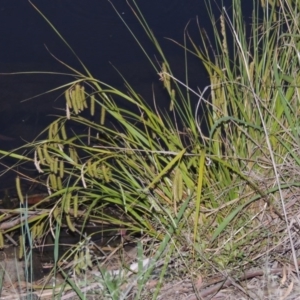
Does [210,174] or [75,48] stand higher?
[75,48]

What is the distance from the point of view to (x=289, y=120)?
257 cm

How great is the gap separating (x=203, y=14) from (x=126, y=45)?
0.42 meters

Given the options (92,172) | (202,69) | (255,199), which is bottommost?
(202,69)

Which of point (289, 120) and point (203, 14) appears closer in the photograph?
point (289, 120)

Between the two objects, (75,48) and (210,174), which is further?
(75,48)

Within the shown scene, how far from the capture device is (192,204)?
104 inches

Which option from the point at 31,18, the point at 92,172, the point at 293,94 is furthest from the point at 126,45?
the point at 92,172

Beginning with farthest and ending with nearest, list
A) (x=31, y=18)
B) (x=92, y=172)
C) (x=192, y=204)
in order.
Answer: (x=31, y=18) → (x=192, y=204) → (x=92, y=172)

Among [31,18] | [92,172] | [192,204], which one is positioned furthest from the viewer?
[31,18]

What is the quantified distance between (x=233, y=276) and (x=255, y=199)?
0.89 feet

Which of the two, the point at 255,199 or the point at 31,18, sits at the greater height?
the point at 31,18

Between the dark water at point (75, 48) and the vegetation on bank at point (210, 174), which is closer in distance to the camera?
the vegetation on bank at point (210, 174)

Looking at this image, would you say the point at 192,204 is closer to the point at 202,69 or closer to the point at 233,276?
the point at 233,276

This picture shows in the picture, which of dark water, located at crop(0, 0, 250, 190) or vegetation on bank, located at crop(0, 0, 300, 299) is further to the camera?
dark water, located at crop(0, 0, 250, 190)
